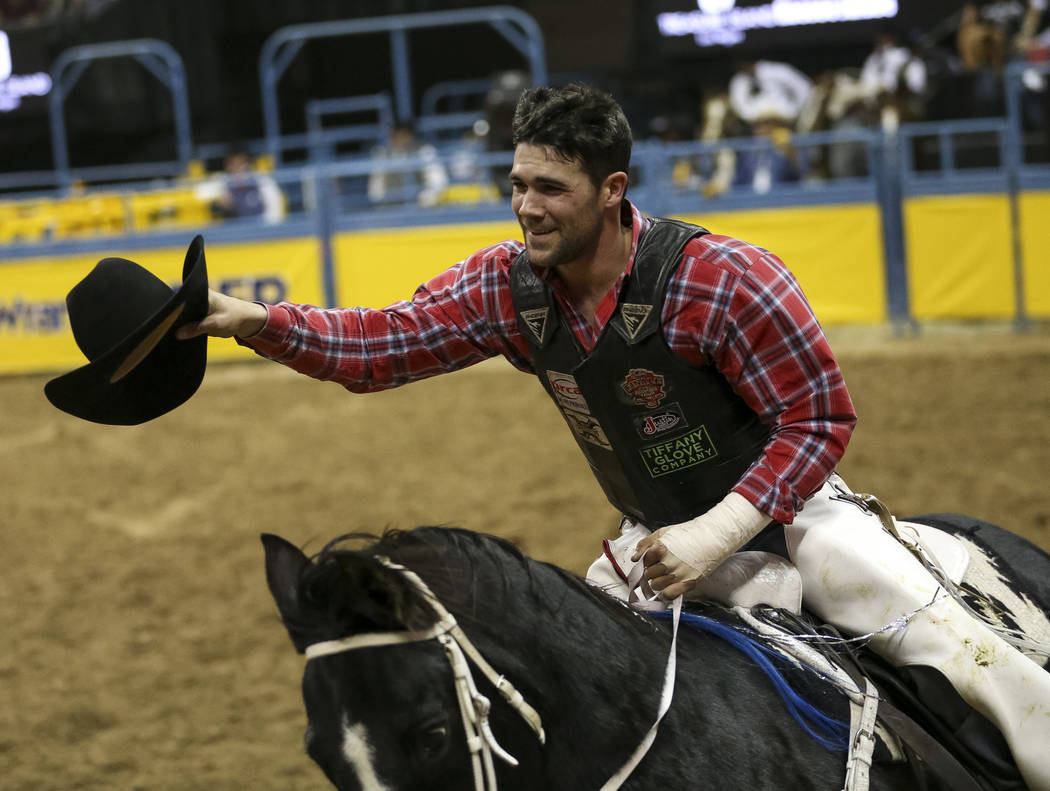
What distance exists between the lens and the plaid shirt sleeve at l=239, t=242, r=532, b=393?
243 cm

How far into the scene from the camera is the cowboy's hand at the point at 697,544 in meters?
2.06

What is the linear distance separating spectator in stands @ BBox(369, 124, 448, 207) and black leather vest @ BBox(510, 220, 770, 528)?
33.2 ft

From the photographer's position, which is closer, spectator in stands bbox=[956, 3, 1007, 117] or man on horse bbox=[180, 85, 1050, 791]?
man on horse bbox=[180, 85, 1050, 791]

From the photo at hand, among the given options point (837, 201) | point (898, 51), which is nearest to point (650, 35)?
point (898, 51)

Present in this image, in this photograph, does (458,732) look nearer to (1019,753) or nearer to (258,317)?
(258,317)

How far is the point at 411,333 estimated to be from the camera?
2521 mm

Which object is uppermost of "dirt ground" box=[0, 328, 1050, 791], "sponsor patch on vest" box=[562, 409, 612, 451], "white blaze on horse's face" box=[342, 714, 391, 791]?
"sponsor patch on vest" box=[562, 409, 612, 451]

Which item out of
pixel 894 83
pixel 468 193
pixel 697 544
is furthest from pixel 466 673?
pixel 894 83

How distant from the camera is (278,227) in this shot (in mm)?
11680

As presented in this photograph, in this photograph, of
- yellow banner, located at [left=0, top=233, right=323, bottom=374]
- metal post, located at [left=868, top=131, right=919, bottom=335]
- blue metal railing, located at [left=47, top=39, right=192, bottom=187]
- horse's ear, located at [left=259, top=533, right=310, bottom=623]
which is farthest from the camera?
blue metal railing, located at [left=47, top=39, right=192, bottom=187]

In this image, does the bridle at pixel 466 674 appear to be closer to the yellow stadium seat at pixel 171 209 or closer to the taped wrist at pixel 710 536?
the taped wrist at pixel 710 536

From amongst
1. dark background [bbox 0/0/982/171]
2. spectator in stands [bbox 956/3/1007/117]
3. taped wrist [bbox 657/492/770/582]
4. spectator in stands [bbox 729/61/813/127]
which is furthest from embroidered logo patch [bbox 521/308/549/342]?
dark background [bbox 0/0/982/171]

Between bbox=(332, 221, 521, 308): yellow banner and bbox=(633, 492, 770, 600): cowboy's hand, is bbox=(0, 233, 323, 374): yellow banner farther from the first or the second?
bbox=(633, 492, 770, 600): cowboy's hand

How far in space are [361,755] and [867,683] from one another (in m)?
1.02
